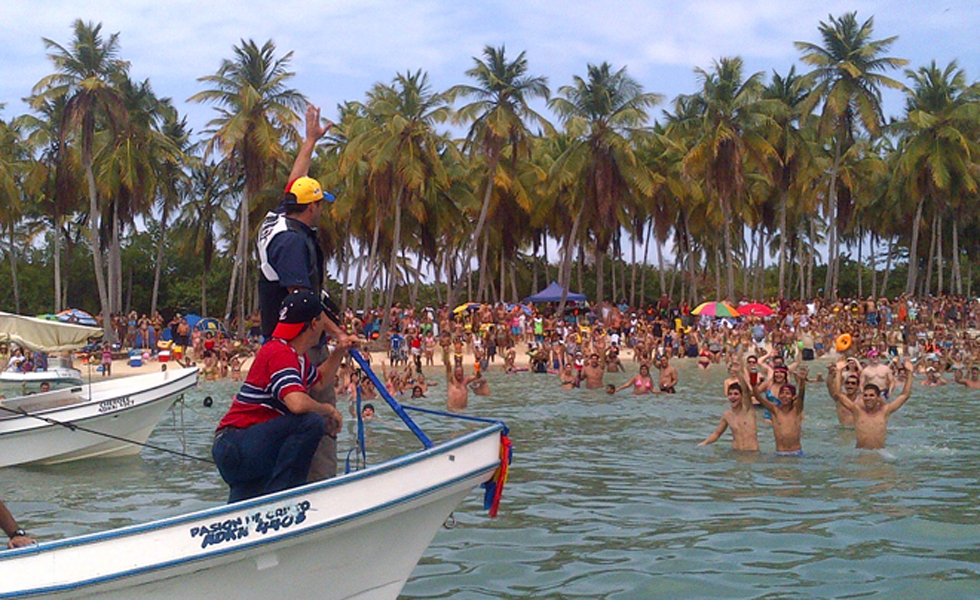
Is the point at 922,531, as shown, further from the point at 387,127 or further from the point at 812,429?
the point at 387,127

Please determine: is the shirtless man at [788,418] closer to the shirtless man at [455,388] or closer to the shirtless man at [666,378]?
the shirtless man at [455,388]

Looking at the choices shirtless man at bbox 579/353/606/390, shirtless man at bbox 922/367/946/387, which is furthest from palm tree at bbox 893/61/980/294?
shirtless man at bbox 579/353/606/390

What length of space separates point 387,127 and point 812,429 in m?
29.2

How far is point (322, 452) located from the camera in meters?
6.41

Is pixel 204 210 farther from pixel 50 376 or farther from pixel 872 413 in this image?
pixel 872 413

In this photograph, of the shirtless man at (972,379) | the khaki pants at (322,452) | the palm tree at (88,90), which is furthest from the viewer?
the palm tree at (88,90)

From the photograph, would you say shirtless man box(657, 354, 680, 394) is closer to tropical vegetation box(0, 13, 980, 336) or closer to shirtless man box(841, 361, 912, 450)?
shirtless man box(841, 361, 912, 450)

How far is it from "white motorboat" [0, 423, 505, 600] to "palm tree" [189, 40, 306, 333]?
1482 inches

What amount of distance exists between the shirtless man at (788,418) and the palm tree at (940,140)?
3648cm

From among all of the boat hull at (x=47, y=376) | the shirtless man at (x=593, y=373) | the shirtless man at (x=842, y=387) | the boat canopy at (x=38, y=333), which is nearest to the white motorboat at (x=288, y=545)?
the shirtless man at (x=842, y=387)

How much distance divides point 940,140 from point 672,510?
42.5 m

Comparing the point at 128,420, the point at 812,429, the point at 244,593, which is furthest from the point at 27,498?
the point at 812,429

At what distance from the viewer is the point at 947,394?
24672mm

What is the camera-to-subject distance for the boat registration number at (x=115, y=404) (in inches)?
571
